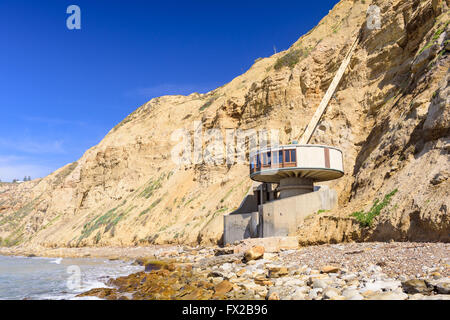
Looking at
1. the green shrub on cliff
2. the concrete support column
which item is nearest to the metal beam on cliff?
the concrete support column

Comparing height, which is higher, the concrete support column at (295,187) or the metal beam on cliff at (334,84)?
the metal beam on cliff at (334,84)

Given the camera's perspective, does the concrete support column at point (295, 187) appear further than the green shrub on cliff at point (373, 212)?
Yes

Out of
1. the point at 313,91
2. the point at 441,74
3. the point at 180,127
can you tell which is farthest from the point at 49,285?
the point at 180,127

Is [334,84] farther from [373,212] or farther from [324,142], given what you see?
[373,212]

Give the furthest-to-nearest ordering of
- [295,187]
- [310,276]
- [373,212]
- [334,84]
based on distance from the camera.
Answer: [334,84]
[295,187]
[373,212]
[310,276]

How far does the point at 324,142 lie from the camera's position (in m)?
31.0

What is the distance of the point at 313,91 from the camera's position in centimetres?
3741

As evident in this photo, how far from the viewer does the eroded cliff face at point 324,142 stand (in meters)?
16.5

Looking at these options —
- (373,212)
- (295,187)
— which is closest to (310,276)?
(373,212)

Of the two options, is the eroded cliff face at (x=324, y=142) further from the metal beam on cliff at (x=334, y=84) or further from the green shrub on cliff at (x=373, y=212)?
the metal beam on cliff at (x=334, y=84)

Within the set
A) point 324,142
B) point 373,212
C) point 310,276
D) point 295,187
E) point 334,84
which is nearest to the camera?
point 310,276

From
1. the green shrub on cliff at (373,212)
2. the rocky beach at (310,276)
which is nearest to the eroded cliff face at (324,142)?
the green shrub on cliff at (373,212)

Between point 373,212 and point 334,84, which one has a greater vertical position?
point 334,84

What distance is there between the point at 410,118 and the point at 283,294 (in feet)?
48.1
